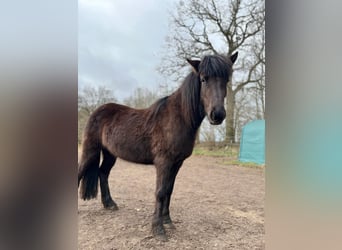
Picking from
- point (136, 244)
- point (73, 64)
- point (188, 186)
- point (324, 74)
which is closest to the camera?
point (324, 74)

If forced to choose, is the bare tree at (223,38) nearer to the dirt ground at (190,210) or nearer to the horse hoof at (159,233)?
the dirt ground at (190,210)

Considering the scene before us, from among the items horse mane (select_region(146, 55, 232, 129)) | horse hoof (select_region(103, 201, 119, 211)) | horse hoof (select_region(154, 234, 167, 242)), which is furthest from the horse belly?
horse hoof (select_region(154, 234, 167, 242))

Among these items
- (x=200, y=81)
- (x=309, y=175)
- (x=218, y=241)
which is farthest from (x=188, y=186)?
(x=309, y=175)

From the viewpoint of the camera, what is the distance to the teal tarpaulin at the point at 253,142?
1.17 m

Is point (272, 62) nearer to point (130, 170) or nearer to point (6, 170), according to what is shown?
point (6, 170)

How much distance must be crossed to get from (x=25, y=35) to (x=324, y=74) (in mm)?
524

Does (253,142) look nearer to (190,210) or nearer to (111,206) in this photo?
(190,210)

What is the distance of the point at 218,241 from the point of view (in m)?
1.13

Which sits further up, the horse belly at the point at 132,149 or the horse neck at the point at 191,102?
the horse neck at the point at 191,102

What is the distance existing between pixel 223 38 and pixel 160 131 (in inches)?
22.4

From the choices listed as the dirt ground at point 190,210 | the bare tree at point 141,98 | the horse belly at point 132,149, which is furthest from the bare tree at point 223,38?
the horse belly at point 132,149

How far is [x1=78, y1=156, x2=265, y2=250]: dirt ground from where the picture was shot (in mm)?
1114

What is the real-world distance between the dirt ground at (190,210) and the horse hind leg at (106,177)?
24 millimetres

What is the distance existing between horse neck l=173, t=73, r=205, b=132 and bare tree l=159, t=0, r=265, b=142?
82mm
